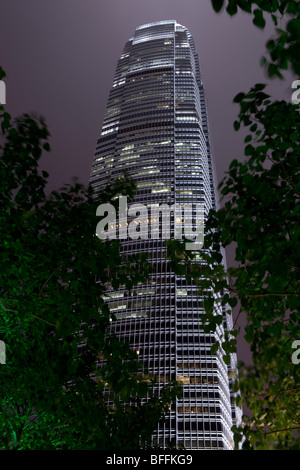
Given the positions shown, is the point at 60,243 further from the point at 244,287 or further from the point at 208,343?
the point at 208,343

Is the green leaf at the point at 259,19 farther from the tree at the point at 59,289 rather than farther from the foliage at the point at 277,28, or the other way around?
the tree at the point at 59,289

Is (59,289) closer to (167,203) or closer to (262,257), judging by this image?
(262,257)

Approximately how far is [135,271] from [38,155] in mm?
4086

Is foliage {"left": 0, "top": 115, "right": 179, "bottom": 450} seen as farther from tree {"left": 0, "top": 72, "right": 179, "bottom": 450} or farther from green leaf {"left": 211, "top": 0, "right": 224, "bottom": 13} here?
green leaf {"left": 211, "top": 0, "right": 224, "bottom": 13}

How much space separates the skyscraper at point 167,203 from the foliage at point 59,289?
2114 inches

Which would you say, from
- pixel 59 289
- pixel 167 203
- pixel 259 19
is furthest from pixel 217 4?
pixel 167 203

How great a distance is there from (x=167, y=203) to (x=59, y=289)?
425 ft

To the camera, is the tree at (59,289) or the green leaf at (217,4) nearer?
the green leaf at (217,4)

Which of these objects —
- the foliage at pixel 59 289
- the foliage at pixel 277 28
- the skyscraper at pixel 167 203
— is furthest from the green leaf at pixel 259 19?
the skyscraper at pixel 167 203

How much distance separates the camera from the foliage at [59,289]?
6.38m

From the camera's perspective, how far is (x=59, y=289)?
25.2 feet

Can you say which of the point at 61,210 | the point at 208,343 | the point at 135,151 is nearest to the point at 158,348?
the point at 208,343

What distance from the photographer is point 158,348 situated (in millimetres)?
106625

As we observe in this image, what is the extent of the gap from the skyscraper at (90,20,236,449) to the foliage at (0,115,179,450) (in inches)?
2114
